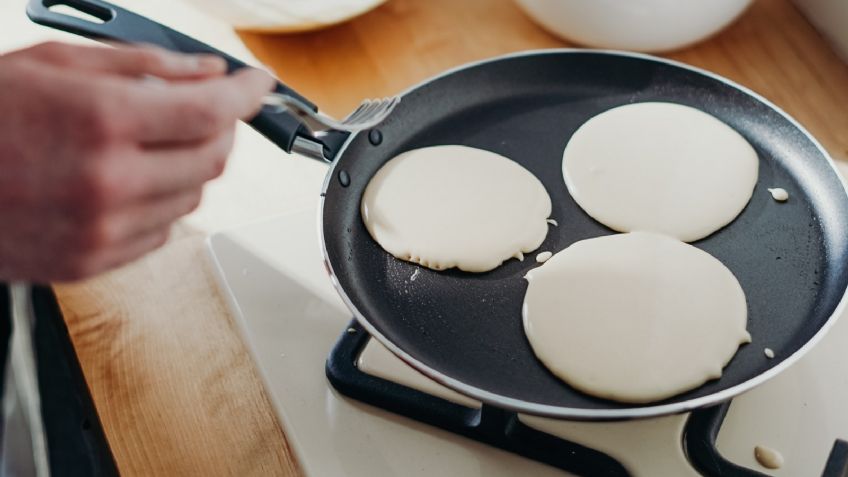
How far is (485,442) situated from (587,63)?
1.52ft

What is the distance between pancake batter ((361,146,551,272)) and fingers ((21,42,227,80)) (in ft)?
1.05

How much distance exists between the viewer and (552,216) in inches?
33.4

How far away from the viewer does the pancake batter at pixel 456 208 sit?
81 centimetres

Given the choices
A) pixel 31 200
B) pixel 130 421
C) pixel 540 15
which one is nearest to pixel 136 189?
pixel 31 200

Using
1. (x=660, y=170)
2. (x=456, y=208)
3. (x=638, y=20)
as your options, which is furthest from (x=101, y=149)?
(x=638, y=20)

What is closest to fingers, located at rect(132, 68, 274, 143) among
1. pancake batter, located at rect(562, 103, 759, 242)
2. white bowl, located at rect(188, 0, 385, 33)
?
pancake batter, located at rect(562, 103, 759, 242)

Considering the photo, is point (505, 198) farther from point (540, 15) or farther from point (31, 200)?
point (31, 200)

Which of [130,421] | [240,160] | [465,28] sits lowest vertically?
[130,421]

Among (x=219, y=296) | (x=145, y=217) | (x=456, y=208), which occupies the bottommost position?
(x=219, y=296)

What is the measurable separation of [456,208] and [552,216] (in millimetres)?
97

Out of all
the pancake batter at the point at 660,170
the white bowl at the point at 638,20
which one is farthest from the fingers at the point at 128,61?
the white bowl at the point at 638,20

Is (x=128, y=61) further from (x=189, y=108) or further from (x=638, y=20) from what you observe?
(x=638, y=20)

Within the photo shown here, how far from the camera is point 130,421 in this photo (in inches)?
29.9

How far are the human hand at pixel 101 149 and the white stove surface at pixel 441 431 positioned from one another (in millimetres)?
272
